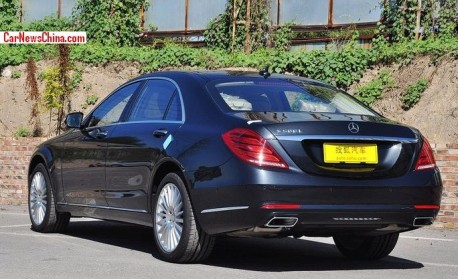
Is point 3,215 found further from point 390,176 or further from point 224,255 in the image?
point 390,176

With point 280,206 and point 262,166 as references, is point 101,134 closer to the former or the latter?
point 262,166

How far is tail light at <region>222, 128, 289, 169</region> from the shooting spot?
25.4ft

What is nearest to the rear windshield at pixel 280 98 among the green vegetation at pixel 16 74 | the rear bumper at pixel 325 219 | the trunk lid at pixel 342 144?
the trunk lid at pixel 342 144

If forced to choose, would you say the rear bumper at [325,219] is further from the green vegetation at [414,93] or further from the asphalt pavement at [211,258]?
the green vegetation at [414,93]

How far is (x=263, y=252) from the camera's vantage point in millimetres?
9672

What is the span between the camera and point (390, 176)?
7973mm

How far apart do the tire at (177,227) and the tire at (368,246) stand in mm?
1451

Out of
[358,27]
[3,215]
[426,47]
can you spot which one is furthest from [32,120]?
[3,215]

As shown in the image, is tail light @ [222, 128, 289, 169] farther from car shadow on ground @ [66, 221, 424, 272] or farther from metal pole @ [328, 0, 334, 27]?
metal pole @ [328, 0, 334, 27]

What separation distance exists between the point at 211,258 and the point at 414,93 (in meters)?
13.9

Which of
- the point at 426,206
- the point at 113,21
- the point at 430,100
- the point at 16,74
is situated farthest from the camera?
the point at 113,21

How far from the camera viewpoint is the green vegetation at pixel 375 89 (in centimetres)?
2267

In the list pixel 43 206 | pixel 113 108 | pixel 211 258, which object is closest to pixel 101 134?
pixel 113 108

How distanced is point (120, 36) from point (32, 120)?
3.45 m
